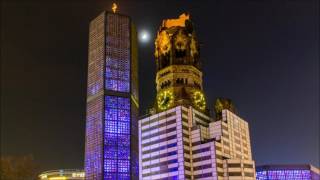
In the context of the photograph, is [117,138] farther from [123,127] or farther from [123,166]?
[123,166]

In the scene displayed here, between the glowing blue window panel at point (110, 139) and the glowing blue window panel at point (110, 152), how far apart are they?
5.38ft

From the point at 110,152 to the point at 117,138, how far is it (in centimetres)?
676

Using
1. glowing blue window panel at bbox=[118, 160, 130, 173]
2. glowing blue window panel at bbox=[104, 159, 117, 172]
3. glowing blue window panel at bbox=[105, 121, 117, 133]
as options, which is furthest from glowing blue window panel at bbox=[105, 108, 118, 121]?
glowing blue window panel at bbox=[118, 160, 130, 173]

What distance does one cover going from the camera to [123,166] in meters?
188

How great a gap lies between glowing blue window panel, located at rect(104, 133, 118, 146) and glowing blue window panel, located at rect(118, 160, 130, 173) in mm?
7808

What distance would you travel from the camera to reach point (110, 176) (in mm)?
183750

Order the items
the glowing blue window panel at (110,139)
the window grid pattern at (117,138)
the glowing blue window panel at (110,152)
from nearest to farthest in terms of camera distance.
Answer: the window grid pattern at (117,138) → the glowing blue window panel at (110,152) → the glowing blue window panel at (110,139)

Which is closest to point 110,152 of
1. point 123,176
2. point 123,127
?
point 123,176

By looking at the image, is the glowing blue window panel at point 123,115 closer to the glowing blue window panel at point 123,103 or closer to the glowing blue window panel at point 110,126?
the glowing blue window panel at point 123,103

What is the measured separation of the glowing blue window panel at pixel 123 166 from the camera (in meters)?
187

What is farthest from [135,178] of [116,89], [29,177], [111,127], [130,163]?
[29,177]

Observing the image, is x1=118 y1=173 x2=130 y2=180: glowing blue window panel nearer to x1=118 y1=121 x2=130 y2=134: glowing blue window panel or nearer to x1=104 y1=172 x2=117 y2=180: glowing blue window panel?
x1=104 y1=172 x2=117 y2=180: glowing blue window panel

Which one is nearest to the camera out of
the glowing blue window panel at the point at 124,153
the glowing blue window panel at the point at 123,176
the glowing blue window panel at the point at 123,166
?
the glowing blue window panel at the point at 123,176

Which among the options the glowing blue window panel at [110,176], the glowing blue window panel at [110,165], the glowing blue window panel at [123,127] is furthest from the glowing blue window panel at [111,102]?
the glowing blue window panel at [110,176]
